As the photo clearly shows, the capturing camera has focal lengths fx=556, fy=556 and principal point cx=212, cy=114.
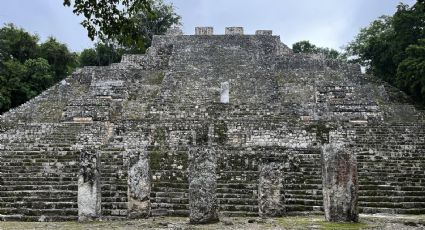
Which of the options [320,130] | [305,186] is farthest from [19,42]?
[305,186]

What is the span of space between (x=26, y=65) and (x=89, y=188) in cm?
1994

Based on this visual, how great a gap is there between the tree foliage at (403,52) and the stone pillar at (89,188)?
1444 centimetres

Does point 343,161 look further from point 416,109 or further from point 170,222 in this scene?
point 416,109

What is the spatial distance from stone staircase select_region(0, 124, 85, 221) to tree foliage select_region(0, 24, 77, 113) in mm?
9872

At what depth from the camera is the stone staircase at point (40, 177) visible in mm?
12414

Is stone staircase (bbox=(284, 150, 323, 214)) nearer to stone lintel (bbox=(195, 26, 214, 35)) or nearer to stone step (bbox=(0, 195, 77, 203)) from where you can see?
stone step (bbox=(0, 195, 77, 203))

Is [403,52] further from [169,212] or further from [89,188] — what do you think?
[89,188]

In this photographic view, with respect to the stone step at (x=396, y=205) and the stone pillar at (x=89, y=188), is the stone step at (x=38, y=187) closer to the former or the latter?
the stone pillar at (x=89, y=188)

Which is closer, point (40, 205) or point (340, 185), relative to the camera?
point (340, 185)

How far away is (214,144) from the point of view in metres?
16.7

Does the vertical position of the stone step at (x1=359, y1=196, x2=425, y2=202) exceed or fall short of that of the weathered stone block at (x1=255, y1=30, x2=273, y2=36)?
it falls short

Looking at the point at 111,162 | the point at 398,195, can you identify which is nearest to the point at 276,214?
the point at 398,195

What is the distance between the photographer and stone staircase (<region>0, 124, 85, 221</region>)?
12.4m

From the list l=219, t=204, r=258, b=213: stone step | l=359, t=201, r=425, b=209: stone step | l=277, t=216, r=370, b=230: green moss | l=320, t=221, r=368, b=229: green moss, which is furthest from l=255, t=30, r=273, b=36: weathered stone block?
l=320, t=221, r=368, b=229: green moss
